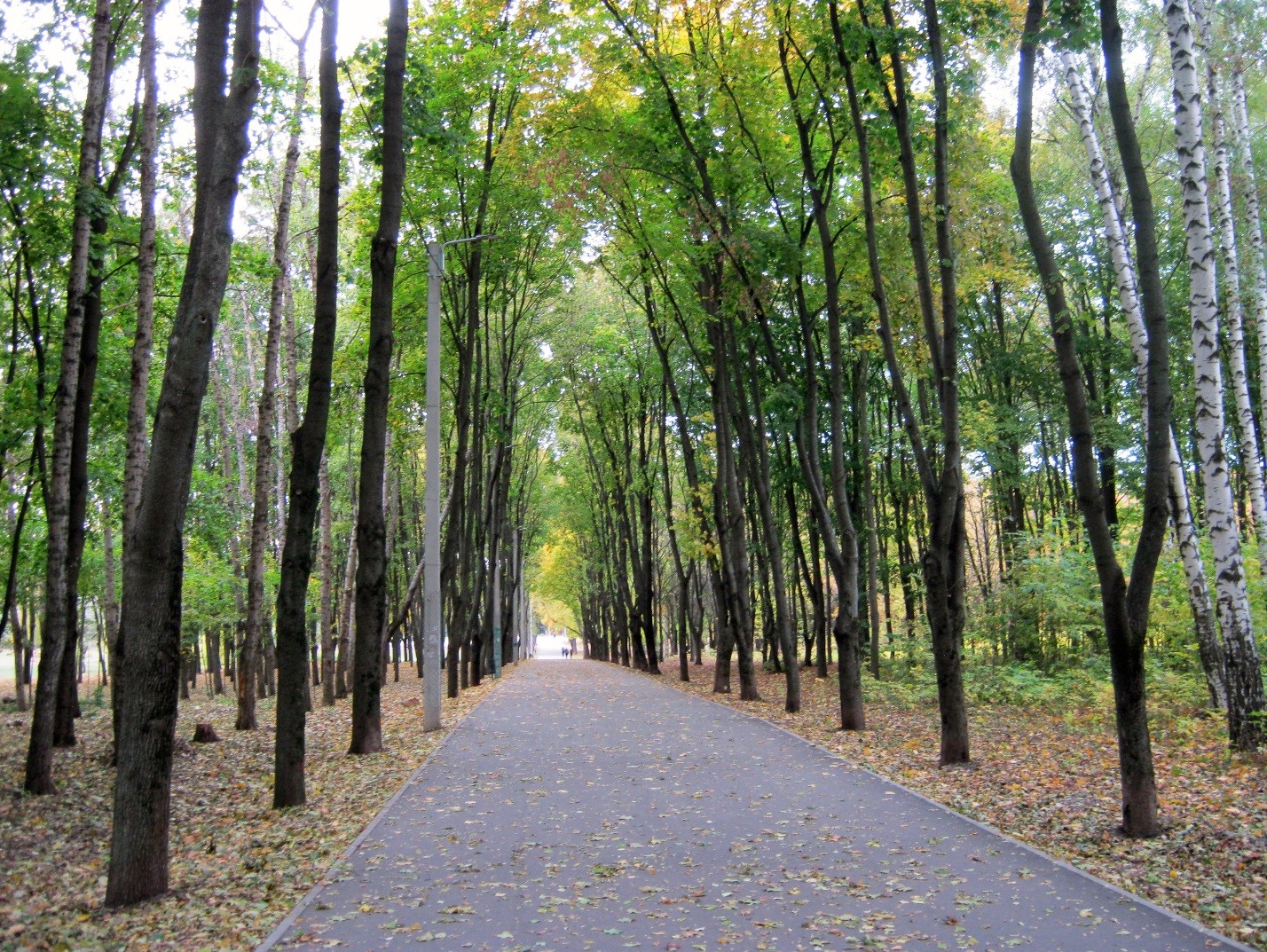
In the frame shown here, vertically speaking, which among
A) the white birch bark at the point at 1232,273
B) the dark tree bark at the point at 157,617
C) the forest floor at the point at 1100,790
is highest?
the white birch bark at the point at 1232,273

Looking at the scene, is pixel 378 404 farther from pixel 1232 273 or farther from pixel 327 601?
pixel 1232 273

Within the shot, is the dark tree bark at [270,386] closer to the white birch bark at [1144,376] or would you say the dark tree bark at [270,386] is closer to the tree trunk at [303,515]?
the tree trunk at [303,515]

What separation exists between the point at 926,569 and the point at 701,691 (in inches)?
555

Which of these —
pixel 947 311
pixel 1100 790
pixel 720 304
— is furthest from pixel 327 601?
pixel 1100 790

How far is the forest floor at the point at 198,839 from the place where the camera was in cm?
552

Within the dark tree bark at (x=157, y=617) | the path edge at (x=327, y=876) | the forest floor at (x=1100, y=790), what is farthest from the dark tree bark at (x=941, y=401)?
the dark tree bark at (x=157, y=617)

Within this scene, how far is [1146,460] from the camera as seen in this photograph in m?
7.16

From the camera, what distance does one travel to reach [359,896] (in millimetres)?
6004

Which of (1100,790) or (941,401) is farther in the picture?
(941,401)

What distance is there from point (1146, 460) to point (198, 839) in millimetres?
8341

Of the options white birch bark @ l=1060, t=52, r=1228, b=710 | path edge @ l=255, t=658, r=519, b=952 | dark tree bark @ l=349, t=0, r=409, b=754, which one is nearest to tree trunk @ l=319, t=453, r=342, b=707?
dark tree bark @ l=349, t=0, r=409, b=754

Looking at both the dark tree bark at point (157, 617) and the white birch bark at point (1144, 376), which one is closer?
the dark tree bark at point (157, 617)

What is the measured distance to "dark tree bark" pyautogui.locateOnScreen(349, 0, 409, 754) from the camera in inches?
420

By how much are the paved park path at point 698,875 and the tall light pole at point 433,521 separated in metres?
4.18
